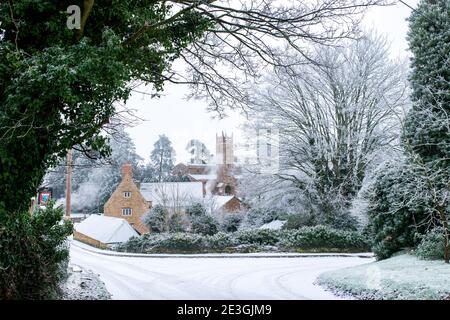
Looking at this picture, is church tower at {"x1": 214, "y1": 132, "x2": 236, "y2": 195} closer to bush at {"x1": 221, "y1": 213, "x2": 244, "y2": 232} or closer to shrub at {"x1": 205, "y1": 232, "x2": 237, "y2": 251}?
bush at {"x1": 221, "y1": 213, "x2": 244, "y2": 232}

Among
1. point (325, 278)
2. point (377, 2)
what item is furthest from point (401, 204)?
point (377, 2)

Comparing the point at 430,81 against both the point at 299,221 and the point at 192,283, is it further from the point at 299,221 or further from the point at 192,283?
the point at 299,221

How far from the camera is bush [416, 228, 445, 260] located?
8.59m

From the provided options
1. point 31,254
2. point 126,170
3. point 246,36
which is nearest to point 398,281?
point 246,36

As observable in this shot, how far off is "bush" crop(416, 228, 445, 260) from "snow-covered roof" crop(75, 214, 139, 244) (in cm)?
658

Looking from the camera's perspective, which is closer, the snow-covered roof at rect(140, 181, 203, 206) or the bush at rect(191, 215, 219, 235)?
the snow-covered roof at rect(140, 181, 203, 206)

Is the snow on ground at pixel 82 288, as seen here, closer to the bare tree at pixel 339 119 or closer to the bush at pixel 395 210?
the bush at pixel 395 210

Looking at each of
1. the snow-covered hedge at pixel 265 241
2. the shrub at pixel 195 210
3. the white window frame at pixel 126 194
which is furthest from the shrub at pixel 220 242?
the white window frame at pixel 126 194

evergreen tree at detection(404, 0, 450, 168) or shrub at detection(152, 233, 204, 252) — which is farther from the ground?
evergreen tree at detection(404, 0, 450, 168)

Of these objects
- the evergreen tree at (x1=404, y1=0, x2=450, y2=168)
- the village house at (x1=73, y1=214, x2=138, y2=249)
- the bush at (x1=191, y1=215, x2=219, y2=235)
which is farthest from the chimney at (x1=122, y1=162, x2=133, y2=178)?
the bush at (x1=191, y1=215, x2=219, y2=235)

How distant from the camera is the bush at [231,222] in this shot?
19031 mm

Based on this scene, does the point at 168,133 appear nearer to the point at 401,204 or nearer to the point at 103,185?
the point at 103,185

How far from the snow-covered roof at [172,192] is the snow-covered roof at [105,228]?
142 centimetres

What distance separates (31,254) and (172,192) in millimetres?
10812
